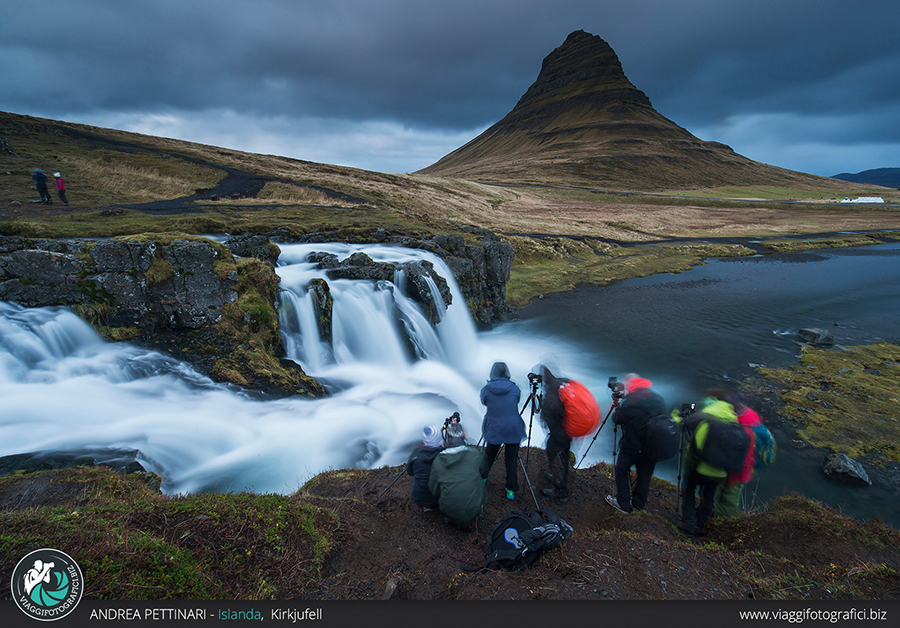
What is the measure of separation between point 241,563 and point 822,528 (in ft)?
27.9

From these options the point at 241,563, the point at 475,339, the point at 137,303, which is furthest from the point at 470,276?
the point at 241,563

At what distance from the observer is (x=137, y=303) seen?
13.2 metres

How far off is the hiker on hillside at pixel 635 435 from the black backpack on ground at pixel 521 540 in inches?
95.5

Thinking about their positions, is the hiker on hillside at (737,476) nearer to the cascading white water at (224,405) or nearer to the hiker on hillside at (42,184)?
the cascading white water at (224,405)

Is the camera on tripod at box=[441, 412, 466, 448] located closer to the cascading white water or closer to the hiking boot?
the hiking boot

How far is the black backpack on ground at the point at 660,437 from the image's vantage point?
6.59 meters

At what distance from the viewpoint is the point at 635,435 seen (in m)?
6.88

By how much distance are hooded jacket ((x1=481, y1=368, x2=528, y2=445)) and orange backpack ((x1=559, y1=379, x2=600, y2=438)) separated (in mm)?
1016

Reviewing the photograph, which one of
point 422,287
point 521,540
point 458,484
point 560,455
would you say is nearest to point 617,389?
point 560,455

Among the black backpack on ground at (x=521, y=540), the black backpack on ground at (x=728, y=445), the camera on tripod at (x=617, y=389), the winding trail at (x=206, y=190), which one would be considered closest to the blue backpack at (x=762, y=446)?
the black backpack on ground at (x=728, y=445)

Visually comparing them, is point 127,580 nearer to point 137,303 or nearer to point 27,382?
point 27,382

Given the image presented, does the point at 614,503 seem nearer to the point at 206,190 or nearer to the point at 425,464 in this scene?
the point at 425,464

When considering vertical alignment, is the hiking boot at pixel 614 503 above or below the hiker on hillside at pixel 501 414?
below

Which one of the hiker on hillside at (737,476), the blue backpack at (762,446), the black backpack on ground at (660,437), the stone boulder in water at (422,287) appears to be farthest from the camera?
the stone boulder in water at (422,287)
